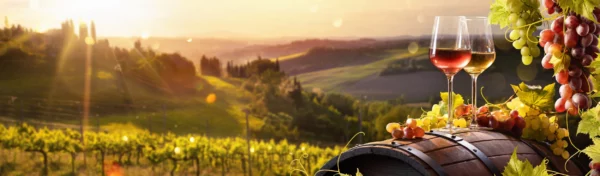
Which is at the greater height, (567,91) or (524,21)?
(524,21)

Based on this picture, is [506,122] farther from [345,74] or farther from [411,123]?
[345,74]

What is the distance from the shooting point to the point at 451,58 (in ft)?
6.03

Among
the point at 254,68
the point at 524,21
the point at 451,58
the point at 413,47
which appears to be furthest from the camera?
the point at 254,68

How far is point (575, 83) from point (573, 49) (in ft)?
0.22

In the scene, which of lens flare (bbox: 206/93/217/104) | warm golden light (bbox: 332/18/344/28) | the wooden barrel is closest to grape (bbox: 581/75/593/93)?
the wooden barrel

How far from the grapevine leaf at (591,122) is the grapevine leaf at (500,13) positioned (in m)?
0.39

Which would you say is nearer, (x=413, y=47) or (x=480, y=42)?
(x=480, y=42)

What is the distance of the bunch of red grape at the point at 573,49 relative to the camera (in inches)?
51.6

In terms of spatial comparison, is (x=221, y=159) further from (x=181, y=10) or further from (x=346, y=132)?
(x=181, y=10)

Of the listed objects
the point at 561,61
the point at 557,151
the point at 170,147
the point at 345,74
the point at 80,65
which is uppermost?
the point at 80,65

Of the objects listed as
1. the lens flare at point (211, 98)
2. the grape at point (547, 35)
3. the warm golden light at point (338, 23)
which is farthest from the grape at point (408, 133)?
the lens flare at point (211, 98)

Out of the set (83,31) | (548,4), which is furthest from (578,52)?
(83,31)

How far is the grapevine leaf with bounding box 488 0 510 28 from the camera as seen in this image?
1568 mm

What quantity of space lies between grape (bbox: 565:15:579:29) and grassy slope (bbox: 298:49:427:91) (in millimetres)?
6775
